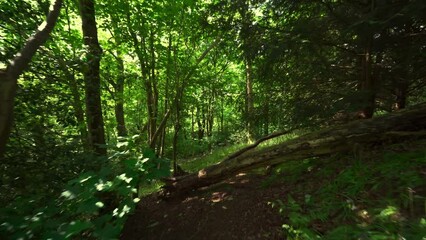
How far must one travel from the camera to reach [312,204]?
12.2ft

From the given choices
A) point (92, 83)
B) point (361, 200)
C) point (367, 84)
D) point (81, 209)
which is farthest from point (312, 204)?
point (92, 83)

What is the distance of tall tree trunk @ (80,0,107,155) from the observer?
4938 mm

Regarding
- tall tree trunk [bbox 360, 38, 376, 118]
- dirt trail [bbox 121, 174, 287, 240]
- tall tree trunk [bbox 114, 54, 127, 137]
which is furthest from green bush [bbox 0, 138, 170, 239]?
tall tree trunk [bbox 360, 38, 376, 118]

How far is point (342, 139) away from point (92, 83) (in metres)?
4.20

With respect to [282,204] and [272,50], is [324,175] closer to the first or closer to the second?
[282,204]

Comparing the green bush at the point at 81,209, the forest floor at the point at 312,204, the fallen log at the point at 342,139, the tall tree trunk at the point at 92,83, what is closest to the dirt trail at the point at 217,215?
the forest floor at the point at 312,204

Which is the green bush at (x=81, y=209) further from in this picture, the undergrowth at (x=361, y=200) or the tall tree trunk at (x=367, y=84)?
the tall tree trunk at (x=367, y=84)

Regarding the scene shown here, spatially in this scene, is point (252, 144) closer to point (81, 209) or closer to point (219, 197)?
point (219, 197)

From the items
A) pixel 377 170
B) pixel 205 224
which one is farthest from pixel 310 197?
pixel 205 224

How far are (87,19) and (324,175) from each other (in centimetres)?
479

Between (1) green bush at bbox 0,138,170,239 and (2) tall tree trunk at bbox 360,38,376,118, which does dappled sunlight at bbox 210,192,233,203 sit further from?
(2) tall tree trunk at bbox 360,38,376,118

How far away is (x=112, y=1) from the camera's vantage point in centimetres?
620

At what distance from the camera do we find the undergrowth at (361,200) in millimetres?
2949

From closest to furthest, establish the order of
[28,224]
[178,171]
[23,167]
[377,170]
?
[28,224], [377,170], [23,167], [178,171]
